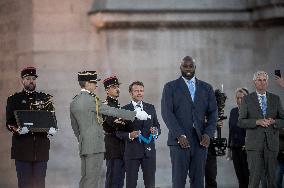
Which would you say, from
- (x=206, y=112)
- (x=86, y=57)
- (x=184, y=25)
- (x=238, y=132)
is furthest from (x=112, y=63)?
(x=206, y=112)

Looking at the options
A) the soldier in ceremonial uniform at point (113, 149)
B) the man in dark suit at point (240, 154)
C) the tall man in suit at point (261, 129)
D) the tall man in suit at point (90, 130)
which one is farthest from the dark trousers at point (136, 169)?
the man in dark suit at point (240, 154)

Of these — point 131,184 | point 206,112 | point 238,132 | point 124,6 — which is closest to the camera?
point 206,112

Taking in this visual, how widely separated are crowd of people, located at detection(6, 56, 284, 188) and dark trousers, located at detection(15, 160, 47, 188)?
1cm

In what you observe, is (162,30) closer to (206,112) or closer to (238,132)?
(238,132)

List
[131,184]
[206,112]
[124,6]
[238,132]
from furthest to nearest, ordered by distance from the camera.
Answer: [124,6]
[238,132]
[131,184]
[206,112]

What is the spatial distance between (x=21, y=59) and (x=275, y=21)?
445cm

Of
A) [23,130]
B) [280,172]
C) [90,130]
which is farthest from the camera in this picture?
[280,172]

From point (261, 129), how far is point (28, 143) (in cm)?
308

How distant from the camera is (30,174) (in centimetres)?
960

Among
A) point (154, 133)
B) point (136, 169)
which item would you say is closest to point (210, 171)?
point (154, 133)

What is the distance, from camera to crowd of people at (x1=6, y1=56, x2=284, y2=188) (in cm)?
860

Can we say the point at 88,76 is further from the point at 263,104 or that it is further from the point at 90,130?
the point at 263,104

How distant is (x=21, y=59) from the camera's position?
42.3 feet

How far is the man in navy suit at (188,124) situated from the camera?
8523mm
